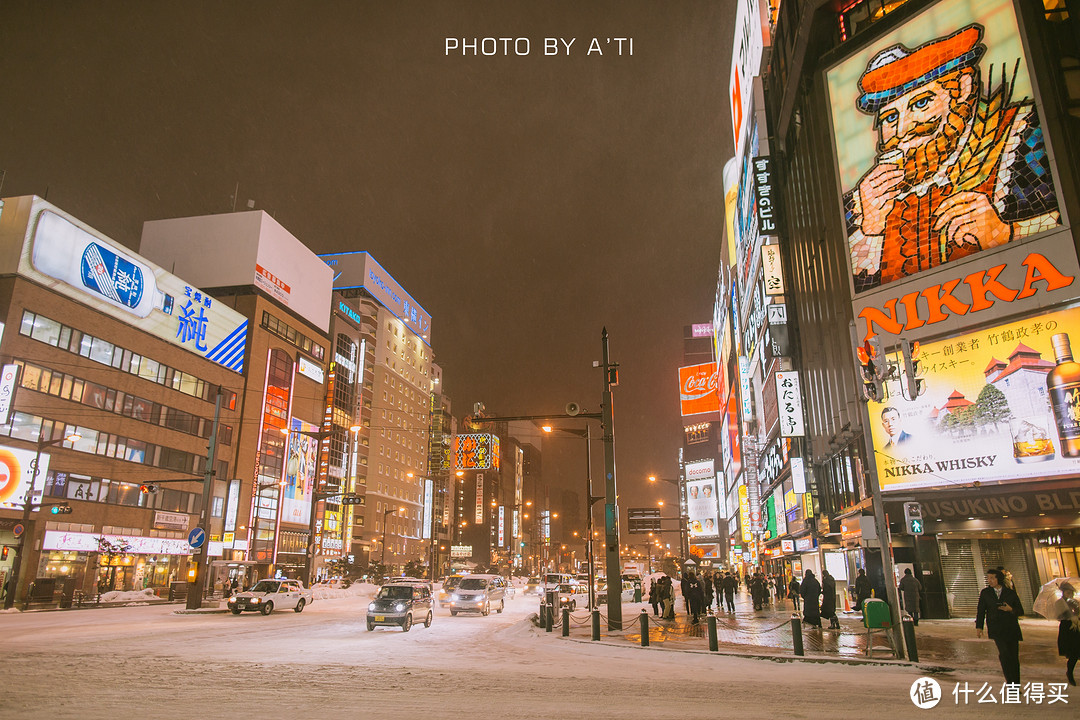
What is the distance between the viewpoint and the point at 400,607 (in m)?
21.5

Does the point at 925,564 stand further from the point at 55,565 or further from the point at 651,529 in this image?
the point at 55,565

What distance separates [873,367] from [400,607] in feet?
52.6

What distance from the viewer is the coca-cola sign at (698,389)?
11131cm

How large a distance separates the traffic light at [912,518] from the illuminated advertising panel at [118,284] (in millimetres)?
50032

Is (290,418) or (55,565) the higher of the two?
(290,418)

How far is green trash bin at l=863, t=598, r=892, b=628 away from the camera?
1438cm

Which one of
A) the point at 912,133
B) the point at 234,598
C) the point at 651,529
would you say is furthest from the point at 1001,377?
the point at 234,598

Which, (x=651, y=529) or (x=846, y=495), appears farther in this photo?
(x=651, y=529)

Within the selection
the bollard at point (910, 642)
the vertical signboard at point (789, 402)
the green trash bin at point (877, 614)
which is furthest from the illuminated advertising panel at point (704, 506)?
the bollard at point (910, 642)

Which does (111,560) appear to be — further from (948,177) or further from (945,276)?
(948,177)

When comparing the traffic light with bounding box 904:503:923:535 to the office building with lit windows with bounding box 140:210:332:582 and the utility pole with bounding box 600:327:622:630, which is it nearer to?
the utility pole with bounding box 600:327:622:630

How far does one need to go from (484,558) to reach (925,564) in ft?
480

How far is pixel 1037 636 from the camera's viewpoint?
17.6m

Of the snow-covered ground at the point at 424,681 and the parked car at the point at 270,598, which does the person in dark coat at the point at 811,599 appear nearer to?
the snow-covered ground at the point at 424,681
